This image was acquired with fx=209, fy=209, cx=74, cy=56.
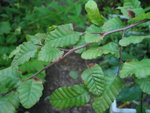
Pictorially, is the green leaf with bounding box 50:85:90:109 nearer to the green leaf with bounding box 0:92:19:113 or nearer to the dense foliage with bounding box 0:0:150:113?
the dense foliage with bounding box 0:0:150:113

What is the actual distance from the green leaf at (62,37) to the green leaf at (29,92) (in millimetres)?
137

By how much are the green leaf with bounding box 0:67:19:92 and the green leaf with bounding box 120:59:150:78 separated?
0.31 metres

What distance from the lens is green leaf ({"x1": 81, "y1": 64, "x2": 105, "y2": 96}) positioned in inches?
23.7

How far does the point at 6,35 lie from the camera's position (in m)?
2.07

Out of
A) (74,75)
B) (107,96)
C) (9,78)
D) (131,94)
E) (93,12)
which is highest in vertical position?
(93,12)

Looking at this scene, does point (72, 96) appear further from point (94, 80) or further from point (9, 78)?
point (9, 78)

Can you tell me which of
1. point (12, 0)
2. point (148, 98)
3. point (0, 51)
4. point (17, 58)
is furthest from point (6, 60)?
point (148, 98)

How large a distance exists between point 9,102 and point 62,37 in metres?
0.25

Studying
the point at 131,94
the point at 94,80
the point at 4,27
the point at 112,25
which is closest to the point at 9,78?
the point at 94,80

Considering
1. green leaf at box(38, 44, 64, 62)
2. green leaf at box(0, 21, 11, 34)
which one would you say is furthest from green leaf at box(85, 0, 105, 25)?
green leaf at box(0, 21, 11, 34)

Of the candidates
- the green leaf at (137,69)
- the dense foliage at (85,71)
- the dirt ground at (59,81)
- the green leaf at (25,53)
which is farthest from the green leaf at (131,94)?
the dirt ground at (59,81)

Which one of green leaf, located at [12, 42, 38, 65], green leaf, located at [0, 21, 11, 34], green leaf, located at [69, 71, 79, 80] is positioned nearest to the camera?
green leaf, located at [12, 42, 38, 65]

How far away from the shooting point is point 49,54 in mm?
627

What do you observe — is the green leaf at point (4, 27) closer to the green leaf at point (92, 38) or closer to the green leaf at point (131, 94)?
the green leaf at point (131, 94)
